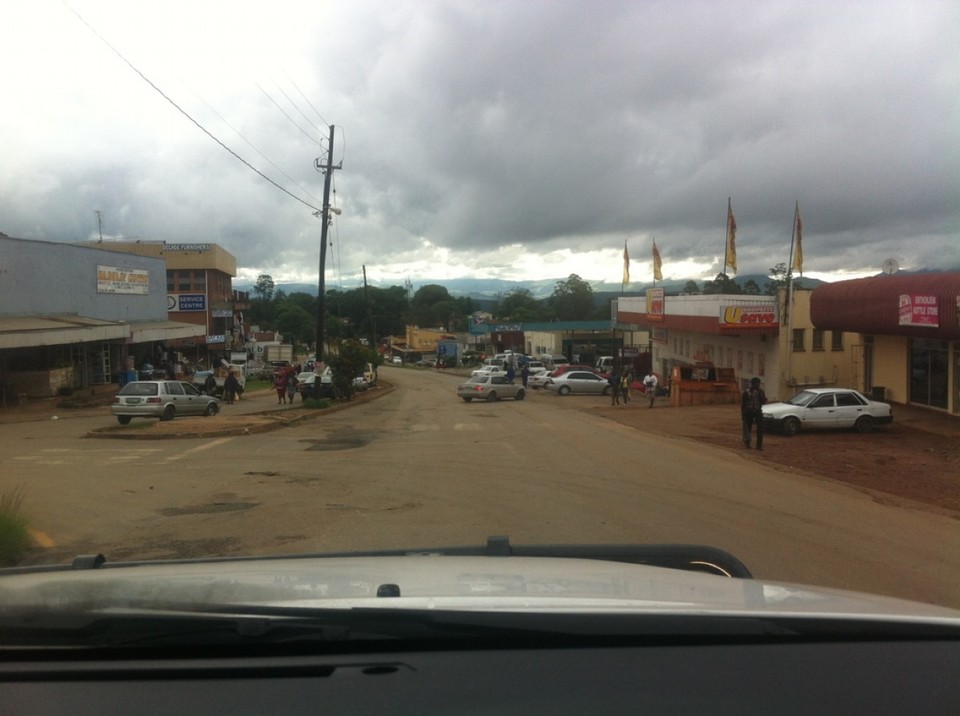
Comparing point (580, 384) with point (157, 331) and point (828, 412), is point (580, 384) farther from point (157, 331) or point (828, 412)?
point (157, 331)

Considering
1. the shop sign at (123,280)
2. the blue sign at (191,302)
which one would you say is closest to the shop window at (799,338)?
the shop sign at (123,280)

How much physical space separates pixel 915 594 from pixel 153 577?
701 centimetres

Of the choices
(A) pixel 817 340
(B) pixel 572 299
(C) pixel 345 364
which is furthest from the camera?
(B) pixel 572 299

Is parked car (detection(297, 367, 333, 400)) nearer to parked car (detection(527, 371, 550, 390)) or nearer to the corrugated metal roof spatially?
parked car (detection(527, 371, 550, 390))

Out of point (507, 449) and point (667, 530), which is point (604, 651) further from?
point (507, 449)

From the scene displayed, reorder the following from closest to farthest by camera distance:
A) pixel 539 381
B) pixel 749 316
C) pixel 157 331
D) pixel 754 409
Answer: pixel 754 409 → pixel 749 316 → pixel 157 331 → pixel 539 381

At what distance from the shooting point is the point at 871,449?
21.9 m

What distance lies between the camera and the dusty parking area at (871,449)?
1570 centimetres

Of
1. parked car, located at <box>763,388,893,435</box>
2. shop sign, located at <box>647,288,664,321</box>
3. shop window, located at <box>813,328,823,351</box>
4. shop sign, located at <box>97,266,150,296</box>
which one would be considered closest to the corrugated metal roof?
shop window, located at <box>813,328,823,351</box>

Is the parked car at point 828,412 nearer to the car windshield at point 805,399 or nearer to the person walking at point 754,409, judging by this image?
the car windshield at point 805,399

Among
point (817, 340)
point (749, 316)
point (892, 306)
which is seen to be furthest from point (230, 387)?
point (892, 306)

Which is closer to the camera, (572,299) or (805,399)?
(805,399)

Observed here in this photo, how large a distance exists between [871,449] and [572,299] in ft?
538

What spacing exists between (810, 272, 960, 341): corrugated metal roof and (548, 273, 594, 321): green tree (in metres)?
145
